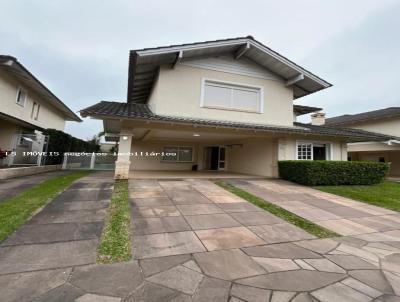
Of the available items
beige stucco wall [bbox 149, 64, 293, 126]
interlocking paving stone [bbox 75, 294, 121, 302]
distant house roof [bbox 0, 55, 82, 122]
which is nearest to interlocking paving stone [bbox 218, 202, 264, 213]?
interlocking paving stone [bbox 75, 294, 121, 302]

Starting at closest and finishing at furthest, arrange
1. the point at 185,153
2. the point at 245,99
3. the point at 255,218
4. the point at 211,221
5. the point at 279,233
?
the point at 279,233 < the point at 211,221 < the point at 255,218 < the point at 245,99 < the point at 185,153

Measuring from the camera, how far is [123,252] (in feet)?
10.6

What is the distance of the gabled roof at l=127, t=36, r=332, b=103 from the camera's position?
9.88 metres

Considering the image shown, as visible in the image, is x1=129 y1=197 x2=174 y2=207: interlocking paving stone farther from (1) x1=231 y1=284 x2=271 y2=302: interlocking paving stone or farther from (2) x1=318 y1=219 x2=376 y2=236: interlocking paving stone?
(2) x1=318 y1=219 x2=376 y2=236: interlocking paving stone

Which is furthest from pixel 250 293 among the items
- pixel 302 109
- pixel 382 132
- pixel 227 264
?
pixel 382 132

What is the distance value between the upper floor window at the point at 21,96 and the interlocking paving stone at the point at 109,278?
14.8m

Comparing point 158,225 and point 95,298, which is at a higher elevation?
point 158,225

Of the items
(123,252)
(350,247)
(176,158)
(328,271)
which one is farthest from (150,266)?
(176,158)

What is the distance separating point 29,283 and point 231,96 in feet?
36.2

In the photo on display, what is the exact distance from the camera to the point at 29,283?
2.40 metres

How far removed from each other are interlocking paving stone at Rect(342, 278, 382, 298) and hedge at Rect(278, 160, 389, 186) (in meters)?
7.92

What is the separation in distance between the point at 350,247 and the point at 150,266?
354 centimetres

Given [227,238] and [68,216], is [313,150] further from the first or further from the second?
[68,216]

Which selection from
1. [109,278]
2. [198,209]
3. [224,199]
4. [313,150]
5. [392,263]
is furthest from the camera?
[313,150]
